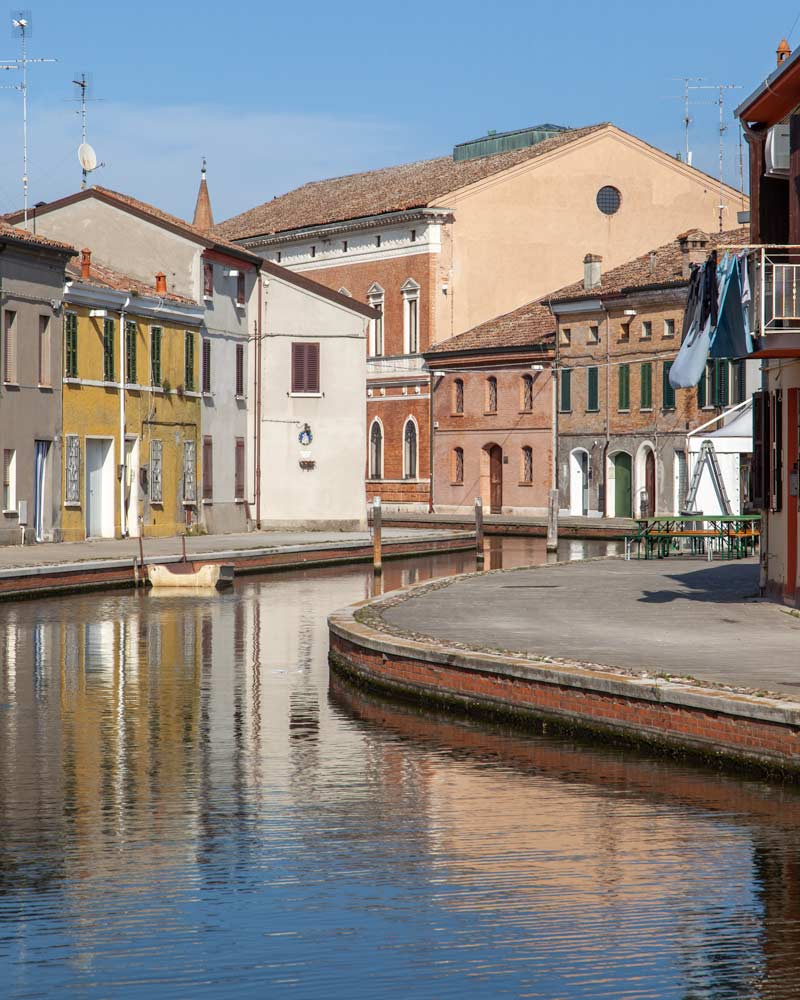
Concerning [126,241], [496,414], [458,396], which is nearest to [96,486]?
[126,241]

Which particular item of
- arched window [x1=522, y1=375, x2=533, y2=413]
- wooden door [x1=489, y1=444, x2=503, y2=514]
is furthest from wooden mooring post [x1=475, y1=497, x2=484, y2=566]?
wooden door [x1=489, y1=444, x2=503, y2=514]

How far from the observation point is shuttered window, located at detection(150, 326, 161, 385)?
44.2 m

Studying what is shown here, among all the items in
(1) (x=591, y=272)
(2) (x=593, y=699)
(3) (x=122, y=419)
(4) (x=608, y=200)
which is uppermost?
(4) (x=608, y=200)

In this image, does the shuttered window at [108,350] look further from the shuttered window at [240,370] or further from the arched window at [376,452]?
the arched window at [376,452]

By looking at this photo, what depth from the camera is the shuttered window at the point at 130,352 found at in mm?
42875

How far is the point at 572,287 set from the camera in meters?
60.9

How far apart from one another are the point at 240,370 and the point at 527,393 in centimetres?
1613

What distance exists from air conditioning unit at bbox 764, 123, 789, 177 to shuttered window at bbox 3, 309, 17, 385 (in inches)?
806

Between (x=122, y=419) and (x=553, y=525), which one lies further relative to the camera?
(x=553, y=525)

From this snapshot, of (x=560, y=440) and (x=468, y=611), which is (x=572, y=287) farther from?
(x=468, y=611)

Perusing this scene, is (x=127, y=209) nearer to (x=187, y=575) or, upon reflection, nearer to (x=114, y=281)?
(x=114, y=281)

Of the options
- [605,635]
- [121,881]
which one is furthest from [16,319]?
Result: [121,881]

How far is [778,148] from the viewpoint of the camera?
883 inches

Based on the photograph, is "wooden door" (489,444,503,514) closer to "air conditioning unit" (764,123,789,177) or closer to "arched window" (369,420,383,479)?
"arched window" (369,420,383,479)
